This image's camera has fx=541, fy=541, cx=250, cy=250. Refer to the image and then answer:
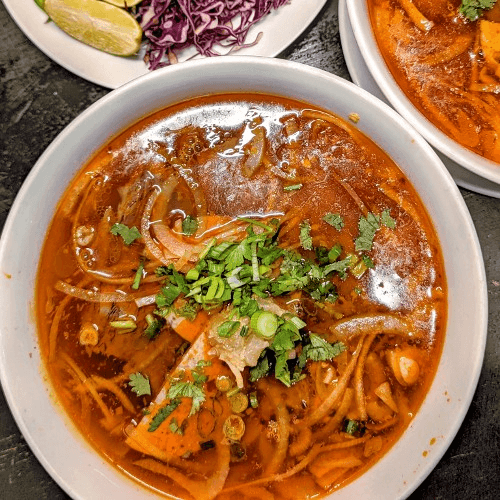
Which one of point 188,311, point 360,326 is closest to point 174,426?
point 188,311

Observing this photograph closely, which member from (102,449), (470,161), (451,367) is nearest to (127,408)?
(102,449)

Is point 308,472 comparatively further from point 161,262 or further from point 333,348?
point 161,262

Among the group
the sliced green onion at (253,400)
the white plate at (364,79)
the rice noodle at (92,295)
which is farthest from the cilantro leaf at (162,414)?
the white plate at (364,79)

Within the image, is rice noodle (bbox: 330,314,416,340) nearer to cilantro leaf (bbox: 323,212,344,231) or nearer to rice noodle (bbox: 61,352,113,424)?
cilantro leaf (bbox: 323,212,344,231)

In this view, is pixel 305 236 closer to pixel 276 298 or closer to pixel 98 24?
pixel 276 298

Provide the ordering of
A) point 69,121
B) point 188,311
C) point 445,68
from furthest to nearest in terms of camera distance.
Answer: point 69,121
point 445,68
point 188,311

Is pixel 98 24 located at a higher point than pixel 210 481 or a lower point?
higher

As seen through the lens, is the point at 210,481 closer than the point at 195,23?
Yes

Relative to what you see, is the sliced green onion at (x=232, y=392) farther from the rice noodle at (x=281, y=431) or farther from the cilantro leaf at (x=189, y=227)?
the cilantro leaf at (x=189, y=227)
